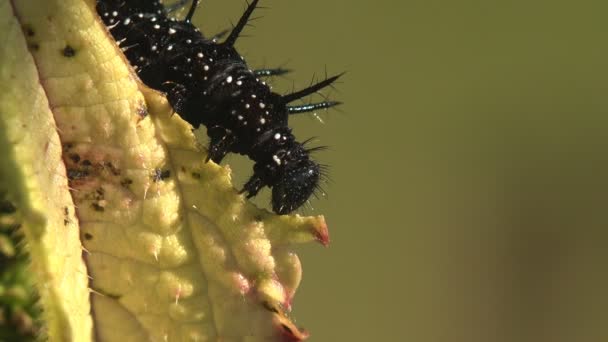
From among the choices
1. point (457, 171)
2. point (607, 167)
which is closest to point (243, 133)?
point (457, 171)

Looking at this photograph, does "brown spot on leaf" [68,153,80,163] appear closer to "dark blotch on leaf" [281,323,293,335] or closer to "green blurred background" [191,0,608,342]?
"dark blotch on leaf" [281,323,293,335]

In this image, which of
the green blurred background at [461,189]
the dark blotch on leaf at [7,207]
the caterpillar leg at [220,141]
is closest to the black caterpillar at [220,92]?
the caterpillar leg at [220,141]

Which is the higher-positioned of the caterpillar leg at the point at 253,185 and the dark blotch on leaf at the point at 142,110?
the dark blotch on leaf at the point at 142,110

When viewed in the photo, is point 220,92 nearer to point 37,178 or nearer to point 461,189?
point 37,178

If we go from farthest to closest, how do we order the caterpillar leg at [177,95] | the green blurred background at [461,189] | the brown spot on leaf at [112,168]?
1. the green blurred background at [461,189]
2. the caterpillar leg at [177,95]
3. the brown spot on leaf at [112,168]

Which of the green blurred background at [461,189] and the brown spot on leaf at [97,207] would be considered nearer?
the brown spot on leaf at [97,207]

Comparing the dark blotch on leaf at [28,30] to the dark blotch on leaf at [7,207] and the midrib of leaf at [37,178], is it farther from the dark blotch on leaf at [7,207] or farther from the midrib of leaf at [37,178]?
the dark blotch on leaf at [7,207]

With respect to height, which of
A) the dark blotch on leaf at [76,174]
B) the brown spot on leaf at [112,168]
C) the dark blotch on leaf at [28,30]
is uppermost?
the dark blotch on leaf at [28,30]
